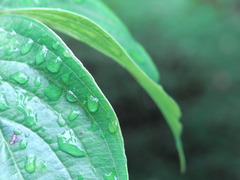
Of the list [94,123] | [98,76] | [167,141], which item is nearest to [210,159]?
[167,141]

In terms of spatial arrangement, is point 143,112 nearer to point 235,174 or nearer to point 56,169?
point 235,174

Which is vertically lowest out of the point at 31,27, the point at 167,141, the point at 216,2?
the point at 167,141

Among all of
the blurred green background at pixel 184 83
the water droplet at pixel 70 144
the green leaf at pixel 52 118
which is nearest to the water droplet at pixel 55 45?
the green leaf at pixel 52 118

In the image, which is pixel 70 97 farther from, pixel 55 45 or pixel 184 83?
pixel 184 83

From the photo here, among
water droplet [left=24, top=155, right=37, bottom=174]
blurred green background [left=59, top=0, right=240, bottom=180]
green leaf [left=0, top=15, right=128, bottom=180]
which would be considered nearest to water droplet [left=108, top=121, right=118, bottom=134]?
green leaf [left=0, top=15, right=128, bottom=180]

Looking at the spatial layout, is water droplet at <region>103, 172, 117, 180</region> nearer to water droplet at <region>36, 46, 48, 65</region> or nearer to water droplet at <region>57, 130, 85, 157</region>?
water droplet at <region>57, 130, 85, 157</region>

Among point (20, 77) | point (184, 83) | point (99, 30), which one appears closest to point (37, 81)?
point (20, 77)
